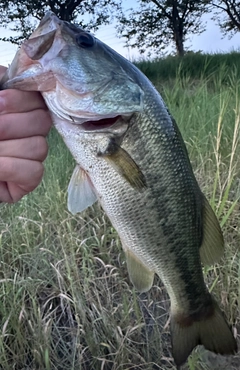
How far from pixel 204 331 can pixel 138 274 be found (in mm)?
312

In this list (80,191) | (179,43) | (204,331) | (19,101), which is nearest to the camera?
(19,101)

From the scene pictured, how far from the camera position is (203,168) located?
9.34 feet

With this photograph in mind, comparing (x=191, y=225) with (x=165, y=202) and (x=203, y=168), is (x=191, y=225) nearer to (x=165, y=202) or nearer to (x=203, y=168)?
(x=165, y=202)

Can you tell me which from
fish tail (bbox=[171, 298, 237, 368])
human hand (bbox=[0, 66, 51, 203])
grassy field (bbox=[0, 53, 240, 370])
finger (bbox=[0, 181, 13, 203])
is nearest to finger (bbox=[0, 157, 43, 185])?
human hand (bbox=[0, 66, 51, 203])

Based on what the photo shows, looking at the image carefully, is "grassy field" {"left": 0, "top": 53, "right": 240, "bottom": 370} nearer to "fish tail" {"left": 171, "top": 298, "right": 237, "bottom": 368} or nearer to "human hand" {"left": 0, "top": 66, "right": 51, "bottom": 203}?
"fish tail" {"left": 171, "top": 298, "right": 237, "bottom": 368}

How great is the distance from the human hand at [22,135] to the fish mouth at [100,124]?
0.33 ft

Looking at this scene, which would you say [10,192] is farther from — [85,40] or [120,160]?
[85,40]

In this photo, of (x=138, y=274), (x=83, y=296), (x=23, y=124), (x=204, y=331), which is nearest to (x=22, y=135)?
(x=23, y=124)

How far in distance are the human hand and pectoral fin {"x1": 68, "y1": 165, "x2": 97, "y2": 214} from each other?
9 cm

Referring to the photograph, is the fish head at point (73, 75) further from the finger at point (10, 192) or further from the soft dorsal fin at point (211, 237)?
the soft dorsal fin at point (211, 237)

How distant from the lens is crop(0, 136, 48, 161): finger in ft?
3.71

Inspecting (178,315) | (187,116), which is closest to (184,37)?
(187,116)

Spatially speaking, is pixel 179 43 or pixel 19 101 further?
pixel 179 43

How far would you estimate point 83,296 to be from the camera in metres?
2.12
